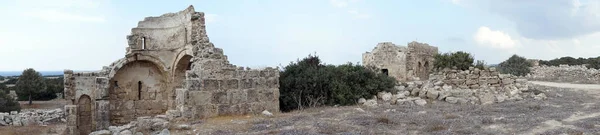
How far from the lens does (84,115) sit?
50.9 feet

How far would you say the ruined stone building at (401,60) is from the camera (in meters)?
24.6

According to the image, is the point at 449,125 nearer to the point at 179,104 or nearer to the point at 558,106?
the point at 558,106

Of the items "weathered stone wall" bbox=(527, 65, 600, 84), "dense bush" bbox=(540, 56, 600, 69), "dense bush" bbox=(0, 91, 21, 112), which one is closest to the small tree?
"dense bush" bbox=(0, 91, 21, 112)

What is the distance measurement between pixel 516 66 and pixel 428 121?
2596 cm

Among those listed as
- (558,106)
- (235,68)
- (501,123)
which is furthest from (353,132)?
(558,106)

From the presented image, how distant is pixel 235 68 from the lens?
442 inches

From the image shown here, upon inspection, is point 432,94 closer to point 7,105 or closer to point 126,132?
point 126,132

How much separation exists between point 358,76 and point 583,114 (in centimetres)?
561

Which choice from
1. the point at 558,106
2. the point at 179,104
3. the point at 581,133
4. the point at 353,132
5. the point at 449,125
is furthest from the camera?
the point at 558,106

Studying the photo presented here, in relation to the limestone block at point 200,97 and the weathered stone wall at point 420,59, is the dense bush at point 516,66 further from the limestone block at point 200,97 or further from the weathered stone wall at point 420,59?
the limestone block at point 200,97

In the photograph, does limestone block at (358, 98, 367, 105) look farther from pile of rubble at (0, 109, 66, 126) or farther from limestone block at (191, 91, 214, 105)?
pile of rubble at (0, 109, 66, 126)

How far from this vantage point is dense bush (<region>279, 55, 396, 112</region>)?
13000mm

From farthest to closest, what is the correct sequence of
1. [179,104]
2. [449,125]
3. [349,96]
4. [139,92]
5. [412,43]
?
[412,43], [139,92], [349,96], [179,104], [449,125]

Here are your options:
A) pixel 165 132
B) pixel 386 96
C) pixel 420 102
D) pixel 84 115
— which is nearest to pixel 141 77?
pixel 84 115
